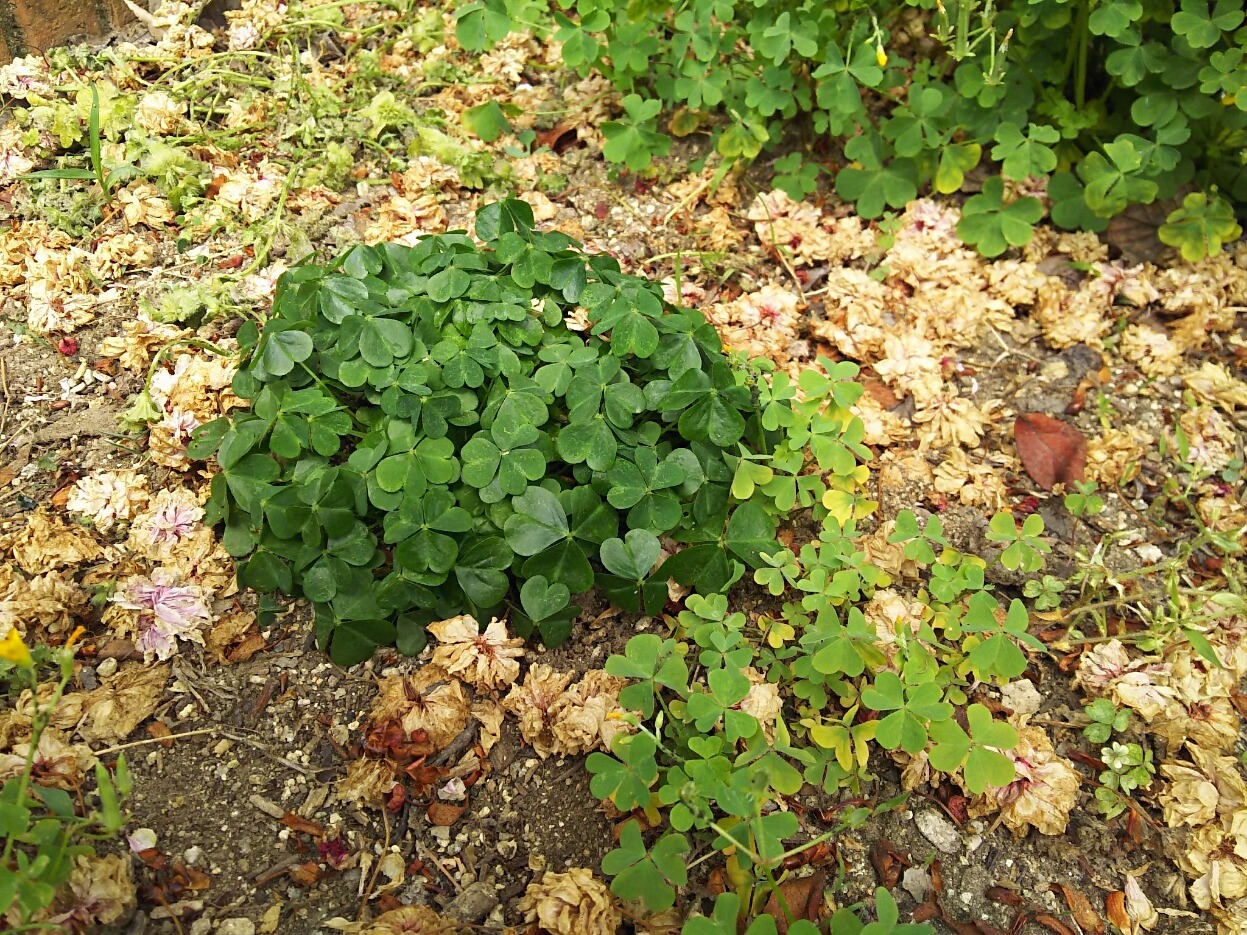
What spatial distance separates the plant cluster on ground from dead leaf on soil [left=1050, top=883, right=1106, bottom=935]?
15 millimetres

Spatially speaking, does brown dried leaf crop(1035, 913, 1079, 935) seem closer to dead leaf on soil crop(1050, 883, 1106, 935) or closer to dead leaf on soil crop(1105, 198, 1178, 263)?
dead leaf on soil crop(1050, 883, 1106, 935)

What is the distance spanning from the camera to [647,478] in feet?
7.29

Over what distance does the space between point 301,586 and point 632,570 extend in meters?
0.78

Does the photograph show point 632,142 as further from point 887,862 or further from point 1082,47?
point 887,862

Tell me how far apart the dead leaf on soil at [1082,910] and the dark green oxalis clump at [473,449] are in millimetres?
947

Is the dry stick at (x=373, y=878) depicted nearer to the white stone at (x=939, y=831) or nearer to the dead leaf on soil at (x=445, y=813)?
the dead leaf on soil at (x=445, y=813)

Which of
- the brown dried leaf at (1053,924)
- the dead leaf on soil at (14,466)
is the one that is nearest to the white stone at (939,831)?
the brown dried leaf at (1053,924)

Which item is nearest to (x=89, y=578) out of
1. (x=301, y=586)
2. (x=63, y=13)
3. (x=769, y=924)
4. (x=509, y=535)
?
(x=301, y=586)

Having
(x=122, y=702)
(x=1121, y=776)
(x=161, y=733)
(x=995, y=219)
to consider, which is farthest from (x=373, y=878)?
(x=995, y=219)

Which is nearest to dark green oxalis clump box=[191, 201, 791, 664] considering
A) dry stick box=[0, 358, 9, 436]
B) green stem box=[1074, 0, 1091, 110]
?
dry stick box=[0, 358, 9, 436]

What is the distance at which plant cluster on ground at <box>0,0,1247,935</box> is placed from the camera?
2014mm

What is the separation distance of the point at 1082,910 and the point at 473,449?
1.63 m

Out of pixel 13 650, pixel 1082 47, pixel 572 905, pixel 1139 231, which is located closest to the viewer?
pixel 13 650

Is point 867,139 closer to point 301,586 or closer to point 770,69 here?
point 770,69
